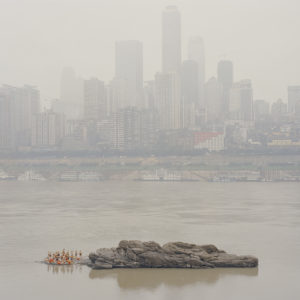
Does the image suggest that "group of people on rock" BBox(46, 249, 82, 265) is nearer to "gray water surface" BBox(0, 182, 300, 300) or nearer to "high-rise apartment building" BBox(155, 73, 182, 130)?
"gray water surface" BBox(0, 182, 300, 300)

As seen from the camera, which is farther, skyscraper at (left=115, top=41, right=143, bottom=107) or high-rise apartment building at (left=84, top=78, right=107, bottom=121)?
skyscraper at (left=115, top=41, right=143, bottom=107)

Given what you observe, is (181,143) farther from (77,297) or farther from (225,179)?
(77,297)

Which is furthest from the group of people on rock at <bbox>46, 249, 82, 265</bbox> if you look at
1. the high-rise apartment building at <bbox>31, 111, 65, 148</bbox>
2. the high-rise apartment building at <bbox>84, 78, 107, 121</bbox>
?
the high-rise apartment building at <bbox>84, 78, 107, 121</bbox>

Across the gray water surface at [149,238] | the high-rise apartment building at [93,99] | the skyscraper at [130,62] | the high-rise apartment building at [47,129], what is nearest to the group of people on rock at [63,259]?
the gray water surface at [149,238]

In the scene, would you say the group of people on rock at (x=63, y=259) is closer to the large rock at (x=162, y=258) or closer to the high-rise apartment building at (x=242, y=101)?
the large rock at (x=162, y=258)

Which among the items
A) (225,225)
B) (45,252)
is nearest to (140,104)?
(225,225)

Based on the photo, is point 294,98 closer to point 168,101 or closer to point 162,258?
point 168,101

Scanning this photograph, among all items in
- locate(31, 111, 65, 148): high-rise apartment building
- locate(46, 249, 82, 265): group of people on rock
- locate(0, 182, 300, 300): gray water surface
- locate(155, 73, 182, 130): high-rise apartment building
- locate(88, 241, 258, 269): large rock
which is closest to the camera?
locate(0, 182, 300, 300): gray water surface
